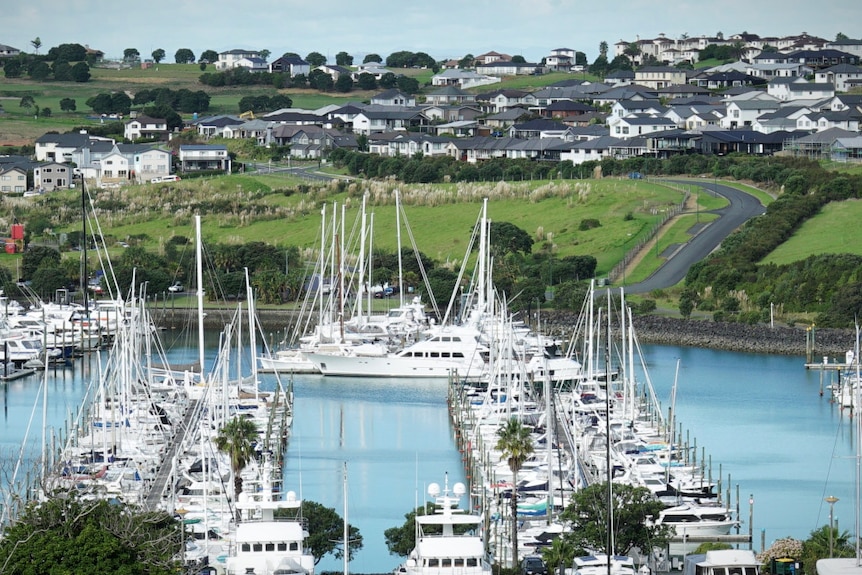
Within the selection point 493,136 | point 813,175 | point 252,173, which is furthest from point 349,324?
point 493,136

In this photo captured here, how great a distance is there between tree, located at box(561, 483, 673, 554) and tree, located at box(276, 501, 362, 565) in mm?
5579

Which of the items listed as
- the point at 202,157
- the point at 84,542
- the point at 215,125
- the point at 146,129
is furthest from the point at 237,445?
the point at 146,129

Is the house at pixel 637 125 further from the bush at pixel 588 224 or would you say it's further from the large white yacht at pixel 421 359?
the large white yacht at pixel 421 359

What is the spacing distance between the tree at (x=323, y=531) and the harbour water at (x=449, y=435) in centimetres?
87

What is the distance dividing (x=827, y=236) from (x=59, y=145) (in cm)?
7798

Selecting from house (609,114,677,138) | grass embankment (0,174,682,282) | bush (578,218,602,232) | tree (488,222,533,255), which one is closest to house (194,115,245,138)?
grass embankment (0,174,682,282)

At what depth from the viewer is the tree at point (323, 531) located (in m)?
47.9

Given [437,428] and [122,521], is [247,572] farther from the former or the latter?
[437,428]

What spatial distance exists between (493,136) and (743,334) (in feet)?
270

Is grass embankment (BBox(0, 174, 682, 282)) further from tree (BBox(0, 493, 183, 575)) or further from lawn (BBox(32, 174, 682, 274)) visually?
tree (BBox(0, 493, 183, 575))

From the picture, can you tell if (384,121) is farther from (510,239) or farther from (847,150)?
(510,239)

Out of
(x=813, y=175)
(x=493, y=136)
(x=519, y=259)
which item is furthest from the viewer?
(x=493, y=136)

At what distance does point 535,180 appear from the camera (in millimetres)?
143375

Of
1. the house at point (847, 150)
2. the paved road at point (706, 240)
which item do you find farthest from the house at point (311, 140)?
the paved road at point (706, 240)
